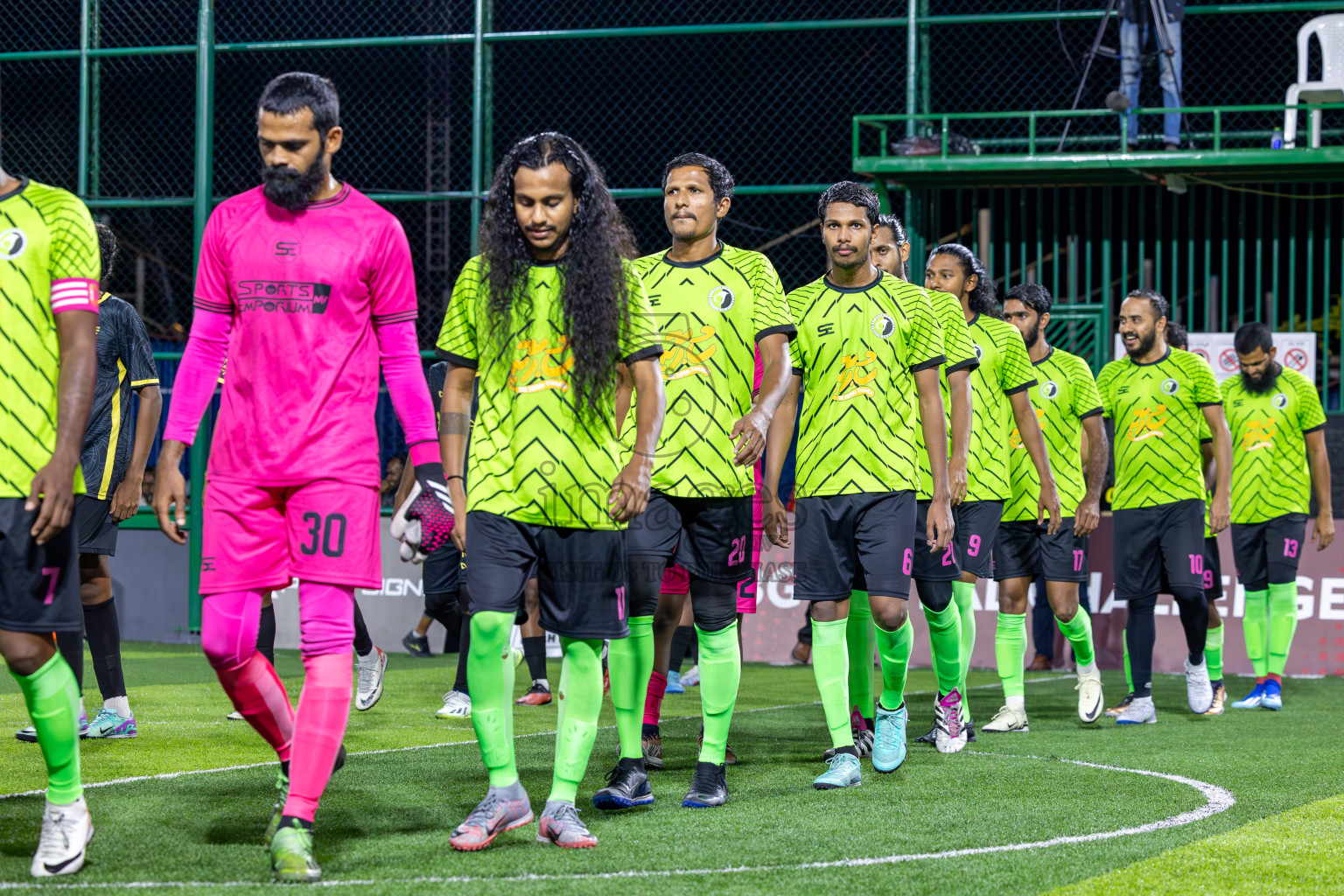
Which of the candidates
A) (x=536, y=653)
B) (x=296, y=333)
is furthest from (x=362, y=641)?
(x=296, y=333)

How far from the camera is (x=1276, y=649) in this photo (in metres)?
9.67

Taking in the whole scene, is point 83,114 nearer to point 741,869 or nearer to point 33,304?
point 33,304

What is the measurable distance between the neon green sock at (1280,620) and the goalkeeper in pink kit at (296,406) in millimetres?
6993

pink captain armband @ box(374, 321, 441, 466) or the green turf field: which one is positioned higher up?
pink captain armband @ box(374, 321, 441, 466)

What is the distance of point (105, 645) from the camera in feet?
23.1

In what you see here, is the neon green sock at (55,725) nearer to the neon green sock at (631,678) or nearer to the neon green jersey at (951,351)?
the neon green sock at (631,678)

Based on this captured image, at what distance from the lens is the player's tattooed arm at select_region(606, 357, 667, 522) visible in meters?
4.50

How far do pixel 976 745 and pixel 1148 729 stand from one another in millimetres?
1317

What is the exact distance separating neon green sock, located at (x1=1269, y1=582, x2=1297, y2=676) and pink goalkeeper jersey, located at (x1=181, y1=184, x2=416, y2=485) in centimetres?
712

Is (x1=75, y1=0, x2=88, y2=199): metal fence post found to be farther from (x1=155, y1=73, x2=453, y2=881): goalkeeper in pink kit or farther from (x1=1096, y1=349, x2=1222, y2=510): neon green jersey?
(x1=155, y1=73, x2=453, y2=881): goalkeeper in pink kit

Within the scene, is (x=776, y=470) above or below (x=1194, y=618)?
above

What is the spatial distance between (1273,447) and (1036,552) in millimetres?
2438

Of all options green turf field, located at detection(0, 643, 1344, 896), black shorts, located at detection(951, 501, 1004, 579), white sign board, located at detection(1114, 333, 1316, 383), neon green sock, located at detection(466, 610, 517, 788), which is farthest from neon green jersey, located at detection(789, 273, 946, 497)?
white sign board, located at detection(1114, 333, 1316, 383)

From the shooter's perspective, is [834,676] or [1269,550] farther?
[1269,550]
